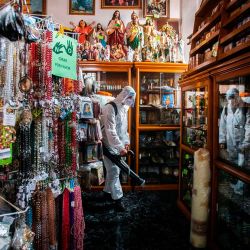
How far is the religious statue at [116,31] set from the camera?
212 inches

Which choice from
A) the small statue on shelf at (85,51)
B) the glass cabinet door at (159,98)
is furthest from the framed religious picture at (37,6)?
the glass cabinet door at (159,98)

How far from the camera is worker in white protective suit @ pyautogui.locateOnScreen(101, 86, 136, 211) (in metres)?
3.96

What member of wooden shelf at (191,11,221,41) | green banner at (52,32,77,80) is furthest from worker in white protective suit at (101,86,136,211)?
green banner at (52,32,77,80)

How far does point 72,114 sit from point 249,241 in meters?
1.75

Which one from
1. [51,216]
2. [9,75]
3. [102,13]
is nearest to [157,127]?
[102,13]

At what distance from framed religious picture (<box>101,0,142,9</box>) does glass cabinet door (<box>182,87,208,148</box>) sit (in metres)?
2.57

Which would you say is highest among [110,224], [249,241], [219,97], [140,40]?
[140,40]

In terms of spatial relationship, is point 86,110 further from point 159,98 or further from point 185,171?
point 159,98

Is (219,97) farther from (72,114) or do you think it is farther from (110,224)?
(110,224)

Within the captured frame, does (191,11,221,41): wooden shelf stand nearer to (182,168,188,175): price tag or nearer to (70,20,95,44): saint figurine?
(182,168,188,175): price tag

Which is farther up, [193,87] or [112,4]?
[112,4]

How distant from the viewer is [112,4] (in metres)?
5.64

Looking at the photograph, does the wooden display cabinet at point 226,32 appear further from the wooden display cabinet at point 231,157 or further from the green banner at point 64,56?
the green banner at point 64,56

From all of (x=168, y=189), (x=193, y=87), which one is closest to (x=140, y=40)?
(x=193, y=87)
